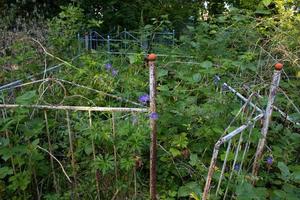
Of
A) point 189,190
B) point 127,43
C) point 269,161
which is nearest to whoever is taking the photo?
point 189,190

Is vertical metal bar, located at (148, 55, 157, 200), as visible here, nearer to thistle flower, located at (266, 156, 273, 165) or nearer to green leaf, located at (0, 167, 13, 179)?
thistle flower, located at (266, 156, 273, 165)

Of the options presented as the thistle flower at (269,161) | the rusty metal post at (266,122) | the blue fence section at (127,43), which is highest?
the blue fence section at (127,43)

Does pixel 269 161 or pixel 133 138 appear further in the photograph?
pixel 269 161

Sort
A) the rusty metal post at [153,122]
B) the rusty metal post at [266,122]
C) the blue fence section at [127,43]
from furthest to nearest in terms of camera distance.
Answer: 1. the blue fence section at [127,43]
2. the rusty metal post at [266,122]
3. the rusty metal post at [153,122]

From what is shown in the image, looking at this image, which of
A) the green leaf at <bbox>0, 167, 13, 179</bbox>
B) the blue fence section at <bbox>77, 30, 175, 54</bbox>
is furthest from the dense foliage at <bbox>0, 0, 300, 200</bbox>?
the blue fence section at <bbox>77, 30, 175, 54</bbox>


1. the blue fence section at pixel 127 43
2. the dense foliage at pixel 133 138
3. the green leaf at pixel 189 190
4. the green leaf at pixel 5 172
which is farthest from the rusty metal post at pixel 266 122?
the blue fence section at pixel 127 43

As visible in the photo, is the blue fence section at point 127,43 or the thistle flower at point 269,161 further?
the blue fence section at point 127,43

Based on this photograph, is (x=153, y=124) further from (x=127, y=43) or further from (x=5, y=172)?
(x=127, y=43)

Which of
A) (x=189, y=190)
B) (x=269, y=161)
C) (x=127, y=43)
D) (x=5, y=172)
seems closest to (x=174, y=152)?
(x=189, y=190)

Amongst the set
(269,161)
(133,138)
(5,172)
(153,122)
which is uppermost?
(153,122)

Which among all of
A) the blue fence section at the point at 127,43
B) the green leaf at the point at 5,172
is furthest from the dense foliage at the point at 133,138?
the blue fence section at the point at 127,43

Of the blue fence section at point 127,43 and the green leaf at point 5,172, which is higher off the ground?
the blue fence section at point 127,43

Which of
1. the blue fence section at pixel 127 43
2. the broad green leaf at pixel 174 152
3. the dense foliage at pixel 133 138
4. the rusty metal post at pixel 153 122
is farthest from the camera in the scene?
the blue fence section at pixel 127 43

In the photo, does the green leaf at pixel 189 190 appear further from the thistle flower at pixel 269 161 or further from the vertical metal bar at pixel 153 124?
the thistle flower at pixel 269 161
